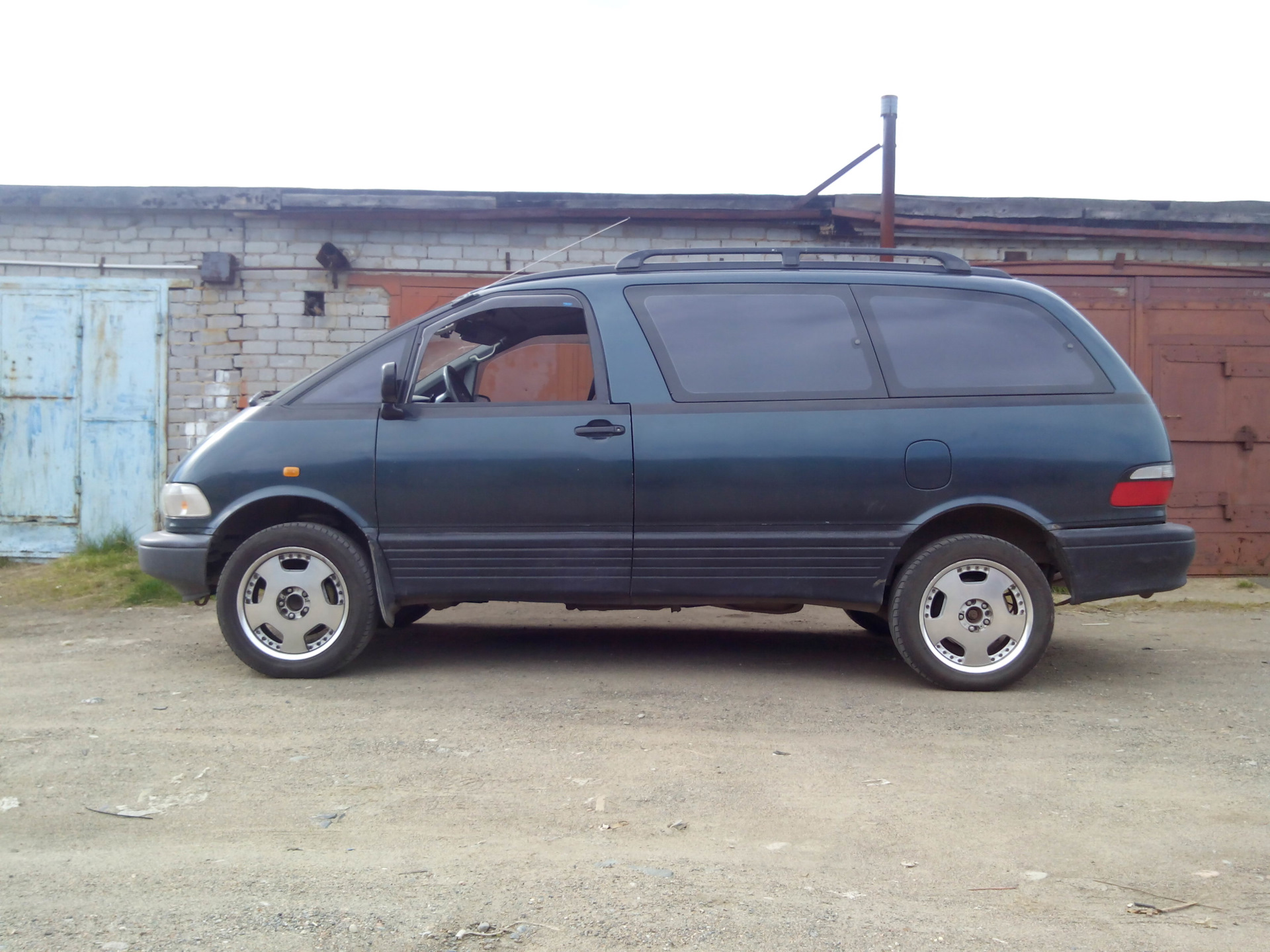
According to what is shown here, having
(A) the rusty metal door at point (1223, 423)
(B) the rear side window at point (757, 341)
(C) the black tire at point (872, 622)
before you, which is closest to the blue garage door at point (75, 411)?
(B) the rear side window at point (757, 341)

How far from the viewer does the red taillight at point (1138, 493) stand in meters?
4.79

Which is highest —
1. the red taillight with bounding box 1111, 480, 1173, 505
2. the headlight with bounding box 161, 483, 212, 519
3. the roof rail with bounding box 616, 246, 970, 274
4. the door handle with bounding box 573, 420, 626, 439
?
the roof rail with bounding box 616, 246, 970, 274

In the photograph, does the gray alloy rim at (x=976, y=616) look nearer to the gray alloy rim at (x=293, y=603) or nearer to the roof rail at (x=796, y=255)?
the roof rail at (x=796, y=255)

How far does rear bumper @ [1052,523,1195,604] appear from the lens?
477 cm

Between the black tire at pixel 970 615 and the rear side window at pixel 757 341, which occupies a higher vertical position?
the rear side window at pixel 757 341

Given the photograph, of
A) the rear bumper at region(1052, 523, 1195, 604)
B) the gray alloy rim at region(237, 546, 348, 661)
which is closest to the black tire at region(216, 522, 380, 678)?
the gray alloy rim at region(237, 546, 348, 661)

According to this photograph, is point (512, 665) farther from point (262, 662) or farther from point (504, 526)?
point (262, 662)

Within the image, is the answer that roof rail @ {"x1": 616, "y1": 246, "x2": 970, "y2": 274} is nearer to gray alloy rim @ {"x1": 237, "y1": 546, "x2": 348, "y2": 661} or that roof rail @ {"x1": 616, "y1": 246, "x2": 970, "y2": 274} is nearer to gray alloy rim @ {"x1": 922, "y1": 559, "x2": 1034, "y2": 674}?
gray alloy rim @ {"x1": 922, "y1": 559, "x2": 1034, "y2": 674}

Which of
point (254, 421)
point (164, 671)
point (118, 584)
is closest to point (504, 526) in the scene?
point (254, 421)

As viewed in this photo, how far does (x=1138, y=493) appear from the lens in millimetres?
4805

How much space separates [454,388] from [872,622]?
273 cm

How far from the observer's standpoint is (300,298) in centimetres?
912

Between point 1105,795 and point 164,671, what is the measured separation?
4.25m

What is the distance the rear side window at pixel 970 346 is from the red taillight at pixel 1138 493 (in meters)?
0.45
